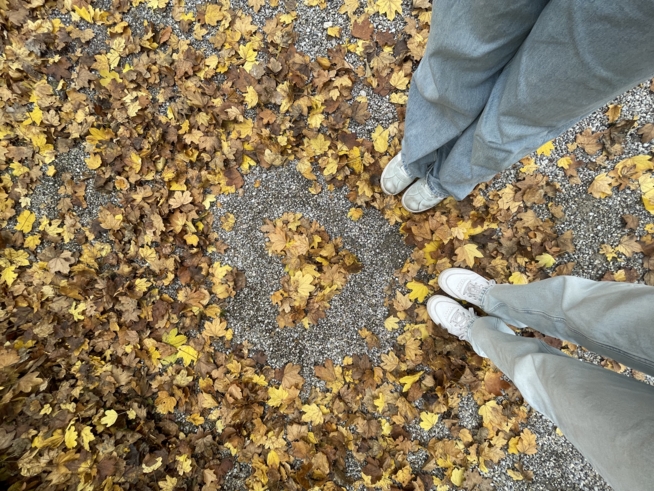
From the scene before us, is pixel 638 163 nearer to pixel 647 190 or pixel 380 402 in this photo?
pixel 647 190

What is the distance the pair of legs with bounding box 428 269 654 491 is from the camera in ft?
3.23

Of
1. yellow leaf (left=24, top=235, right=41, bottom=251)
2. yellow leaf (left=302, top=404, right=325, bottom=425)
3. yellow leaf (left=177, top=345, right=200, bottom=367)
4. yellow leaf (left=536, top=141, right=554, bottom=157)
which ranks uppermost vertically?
yellow leaf (left=536, top=141, right=554, bottom=157)

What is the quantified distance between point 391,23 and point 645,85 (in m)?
1.74

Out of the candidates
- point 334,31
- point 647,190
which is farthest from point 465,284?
A: point 334,31

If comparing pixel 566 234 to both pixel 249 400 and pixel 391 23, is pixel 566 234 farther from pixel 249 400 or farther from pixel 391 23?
pixel 249 400

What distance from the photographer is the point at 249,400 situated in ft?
8.02

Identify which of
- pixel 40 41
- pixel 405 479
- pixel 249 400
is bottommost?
pixel 405 479

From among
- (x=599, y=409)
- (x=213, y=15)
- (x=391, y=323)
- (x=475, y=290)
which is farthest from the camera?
(x=213, y=15)

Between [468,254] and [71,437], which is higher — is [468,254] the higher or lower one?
the higher one

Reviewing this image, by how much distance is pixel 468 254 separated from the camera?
244 centimetres

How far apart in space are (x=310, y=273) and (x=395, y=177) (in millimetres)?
841

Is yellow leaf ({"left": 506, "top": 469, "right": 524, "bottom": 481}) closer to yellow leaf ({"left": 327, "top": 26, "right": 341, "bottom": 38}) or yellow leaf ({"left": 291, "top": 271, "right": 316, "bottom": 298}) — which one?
yellow leaf ({"left": 291, "top": 271, "right": 316, "bottom": 298})

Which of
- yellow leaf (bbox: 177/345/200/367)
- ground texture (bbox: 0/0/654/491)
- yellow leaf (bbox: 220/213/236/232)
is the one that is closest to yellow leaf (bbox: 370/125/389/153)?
ground texture (bbox: 0/0/654/491)

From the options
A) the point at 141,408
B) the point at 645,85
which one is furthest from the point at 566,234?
the point at 141,408
